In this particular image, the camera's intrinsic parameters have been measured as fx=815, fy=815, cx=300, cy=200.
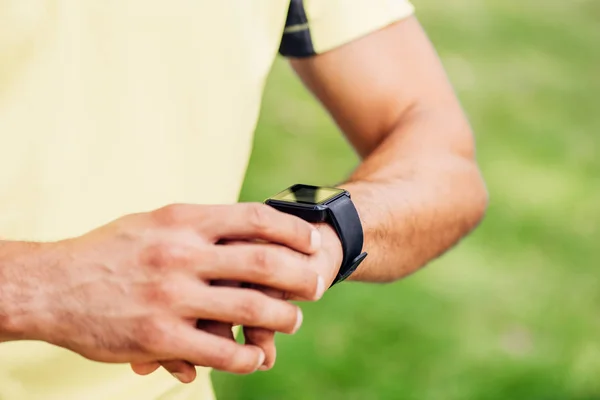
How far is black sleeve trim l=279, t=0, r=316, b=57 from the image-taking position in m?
1.60

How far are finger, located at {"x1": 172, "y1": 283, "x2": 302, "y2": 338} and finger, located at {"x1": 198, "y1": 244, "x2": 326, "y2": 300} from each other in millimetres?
20

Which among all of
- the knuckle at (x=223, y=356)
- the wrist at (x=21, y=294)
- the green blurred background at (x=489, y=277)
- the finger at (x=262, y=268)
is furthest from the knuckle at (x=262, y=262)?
the green blurred background at (x=489, y=277)

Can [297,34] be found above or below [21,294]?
above

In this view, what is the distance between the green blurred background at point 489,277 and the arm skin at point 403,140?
1650mm

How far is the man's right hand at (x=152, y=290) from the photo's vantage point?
→ 1.01m

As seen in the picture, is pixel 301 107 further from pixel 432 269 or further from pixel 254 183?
pixel 432 269

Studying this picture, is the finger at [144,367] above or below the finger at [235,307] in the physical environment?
below

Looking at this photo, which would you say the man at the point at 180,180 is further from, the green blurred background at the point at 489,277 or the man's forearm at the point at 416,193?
the green blurred background at the point at 489,277

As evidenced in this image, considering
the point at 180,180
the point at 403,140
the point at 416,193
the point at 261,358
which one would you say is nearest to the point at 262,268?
the point at 261,358

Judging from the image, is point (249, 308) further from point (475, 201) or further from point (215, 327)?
point (475, 201)


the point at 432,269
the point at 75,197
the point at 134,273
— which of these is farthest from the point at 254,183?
the point at 134,273

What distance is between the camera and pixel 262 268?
1.04 meters

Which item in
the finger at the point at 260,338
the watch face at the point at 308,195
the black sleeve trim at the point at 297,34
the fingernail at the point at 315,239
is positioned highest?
the black sleeve trim at the point at 297,34

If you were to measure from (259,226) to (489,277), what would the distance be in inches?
122
